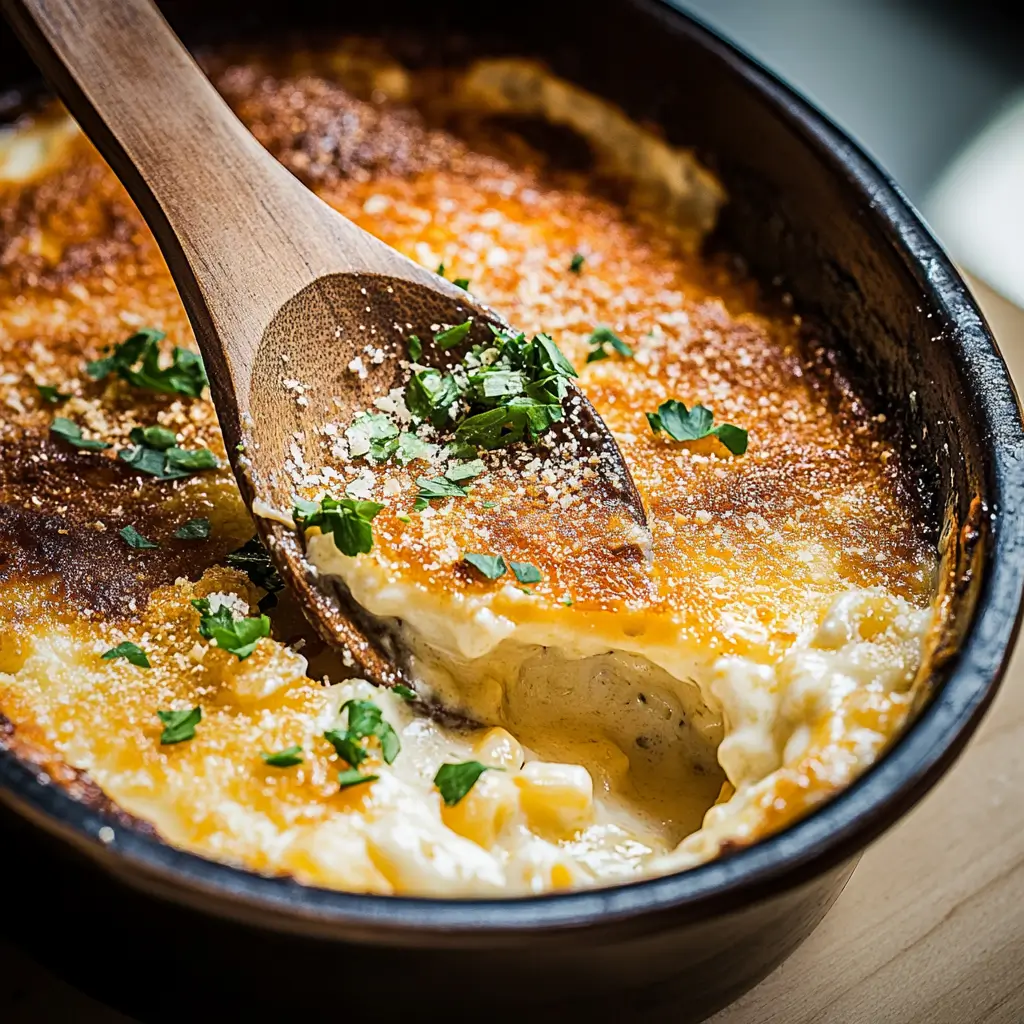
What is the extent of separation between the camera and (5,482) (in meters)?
1.60

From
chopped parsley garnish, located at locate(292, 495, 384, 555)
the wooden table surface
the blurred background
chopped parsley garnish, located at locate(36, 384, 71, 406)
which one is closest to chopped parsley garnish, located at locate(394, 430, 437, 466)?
chopped parsley garnish, located at locate(292, 495, 384, 555)

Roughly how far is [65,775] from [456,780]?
37cm

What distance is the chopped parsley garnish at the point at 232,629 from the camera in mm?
1383

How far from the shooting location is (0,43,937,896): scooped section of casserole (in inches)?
50.2

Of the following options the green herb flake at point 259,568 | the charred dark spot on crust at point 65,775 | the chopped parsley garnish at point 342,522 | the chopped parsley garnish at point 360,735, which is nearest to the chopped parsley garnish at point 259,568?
the green herb flake at point 259,568

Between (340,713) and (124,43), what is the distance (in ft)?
2.97

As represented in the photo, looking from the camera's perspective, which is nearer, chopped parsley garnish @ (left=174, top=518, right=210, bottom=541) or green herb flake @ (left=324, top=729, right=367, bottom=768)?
green herb flake @ (left=324, top=729, right=367, bottom=768)

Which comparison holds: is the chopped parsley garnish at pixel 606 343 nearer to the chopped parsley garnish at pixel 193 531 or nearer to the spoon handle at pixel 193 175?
the spoon handle at pixel 193 175

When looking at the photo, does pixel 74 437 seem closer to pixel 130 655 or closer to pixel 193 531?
pixel 193 531

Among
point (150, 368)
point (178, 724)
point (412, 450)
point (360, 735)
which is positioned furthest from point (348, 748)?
point (150, 368)

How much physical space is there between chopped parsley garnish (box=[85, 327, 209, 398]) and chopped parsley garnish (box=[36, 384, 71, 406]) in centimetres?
5

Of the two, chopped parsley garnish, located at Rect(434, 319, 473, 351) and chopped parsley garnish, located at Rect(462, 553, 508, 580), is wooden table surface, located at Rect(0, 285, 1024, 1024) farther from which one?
chopped parsley garnish, located at Rect(434, 319, 473, 351)

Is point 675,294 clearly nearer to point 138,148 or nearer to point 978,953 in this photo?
point 138,148

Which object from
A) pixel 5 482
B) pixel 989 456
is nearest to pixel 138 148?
pixel 5 482
